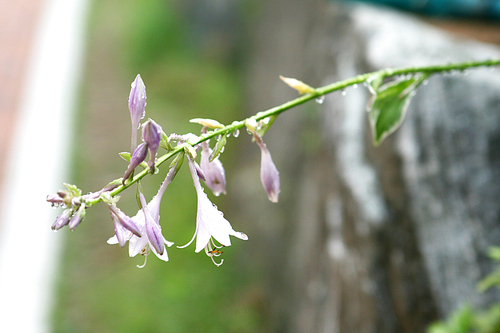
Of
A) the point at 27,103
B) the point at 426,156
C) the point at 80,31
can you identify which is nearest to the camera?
the point at 426,156

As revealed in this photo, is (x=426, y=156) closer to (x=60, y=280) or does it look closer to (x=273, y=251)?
(x=273, y=251)

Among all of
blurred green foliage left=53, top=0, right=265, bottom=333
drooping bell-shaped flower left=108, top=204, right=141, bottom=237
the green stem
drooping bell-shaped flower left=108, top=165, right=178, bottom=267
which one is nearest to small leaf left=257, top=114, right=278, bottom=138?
the green stem

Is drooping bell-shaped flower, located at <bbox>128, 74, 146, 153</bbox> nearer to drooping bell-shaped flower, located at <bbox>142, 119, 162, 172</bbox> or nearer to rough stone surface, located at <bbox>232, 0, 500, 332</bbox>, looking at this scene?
drooping bell-shaped flower, located at <bbox>142, 119, 162, 172</bbox>

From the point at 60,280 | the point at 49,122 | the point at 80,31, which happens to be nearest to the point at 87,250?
the point at 60,280

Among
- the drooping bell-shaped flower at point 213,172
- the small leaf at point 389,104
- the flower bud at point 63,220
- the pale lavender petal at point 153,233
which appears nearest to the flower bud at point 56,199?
the flower bud at point 63,220

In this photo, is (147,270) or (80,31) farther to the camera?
(80,31)

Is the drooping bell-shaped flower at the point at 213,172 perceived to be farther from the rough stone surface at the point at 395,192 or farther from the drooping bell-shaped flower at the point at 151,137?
the rough stone surface at the point at 395,192
